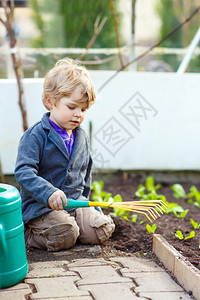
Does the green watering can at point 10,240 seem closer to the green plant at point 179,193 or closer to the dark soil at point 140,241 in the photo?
the dark soil at point 140,241

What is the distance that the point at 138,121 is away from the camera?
3.99 m

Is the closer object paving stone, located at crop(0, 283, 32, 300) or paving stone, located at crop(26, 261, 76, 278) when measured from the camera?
paving stone, located at crop(0, 283, 32, 300)

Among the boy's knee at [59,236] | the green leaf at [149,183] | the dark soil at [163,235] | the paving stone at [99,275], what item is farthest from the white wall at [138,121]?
the paving stone at [99,275]

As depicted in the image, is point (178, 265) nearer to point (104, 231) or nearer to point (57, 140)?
point (104, 231)

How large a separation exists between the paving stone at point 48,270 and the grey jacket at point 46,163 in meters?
0.34

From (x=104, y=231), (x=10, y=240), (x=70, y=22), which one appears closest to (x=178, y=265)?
(x=104, y=231)

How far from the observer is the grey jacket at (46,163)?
2408 millimetres

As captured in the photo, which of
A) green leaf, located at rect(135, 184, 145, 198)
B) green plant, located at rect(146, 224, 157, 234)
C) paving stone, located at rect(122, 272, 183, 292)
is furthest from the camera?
green leaf, located at rect(135, 184, 145, 198)

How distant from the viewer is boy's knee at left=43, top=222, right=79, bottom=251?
2465 mm

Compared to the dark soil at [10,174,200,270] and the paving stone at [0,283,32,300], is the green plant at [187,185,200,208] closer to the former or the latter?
the dark soil at [10,174,200,270]

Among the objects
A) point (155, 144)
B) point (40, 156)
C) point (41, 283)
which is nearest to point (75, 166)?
point (40, 156)

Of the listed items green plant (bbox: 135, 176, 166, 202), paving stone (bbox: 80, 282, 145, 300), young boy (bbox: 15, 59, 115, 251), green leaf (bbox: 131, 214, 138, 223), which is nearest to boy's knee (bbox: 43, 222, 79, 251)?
young boy (bbox: 15, 59, 115, 251)

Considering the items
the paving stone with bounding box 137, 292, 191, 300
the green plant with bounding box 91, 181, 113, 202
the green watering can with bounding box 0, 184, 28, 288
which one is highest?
the green watering can with bounding box 0, 184, 28, 288

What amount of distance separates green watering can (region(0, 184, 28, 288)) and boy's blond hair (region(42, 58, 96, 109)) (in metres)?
0.71
